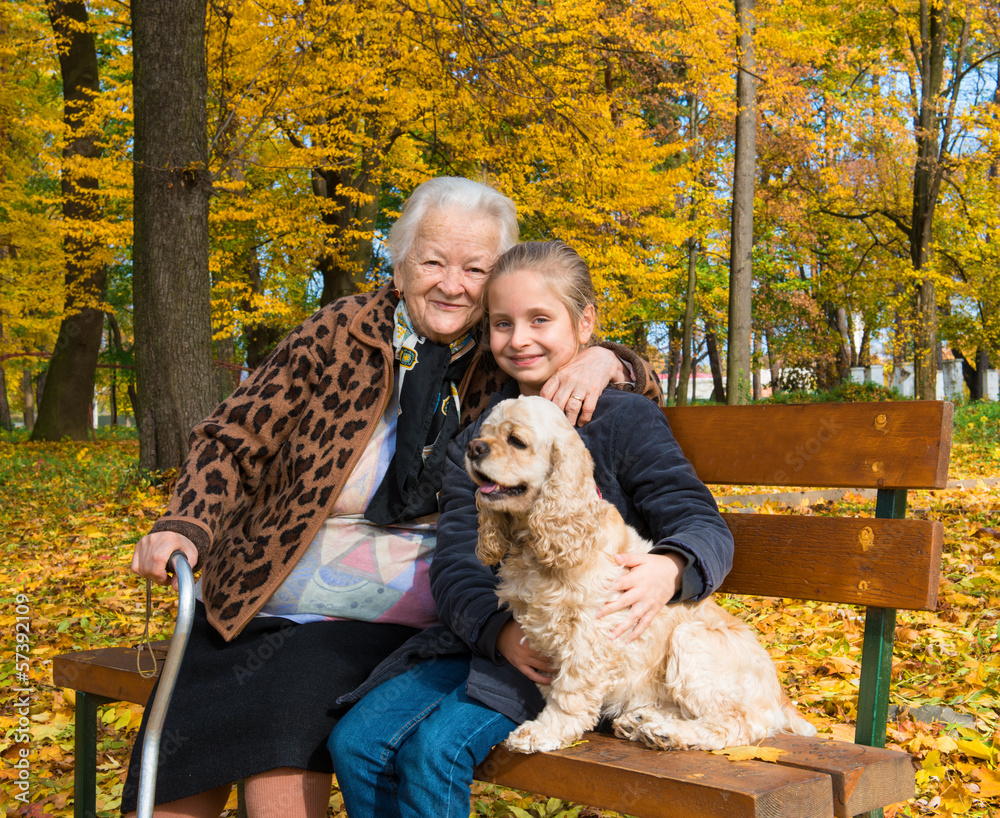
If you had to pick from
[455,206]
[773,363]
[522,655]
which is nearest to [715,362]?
[773,363]

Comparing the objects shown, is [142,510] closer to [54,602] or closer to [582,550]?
[54,602]

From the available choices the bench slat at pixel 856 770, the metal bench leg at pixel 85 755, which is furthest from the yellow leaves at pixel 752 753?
the metal bench leg at pixel 85 755

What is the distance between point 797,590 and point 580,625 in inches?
32.7

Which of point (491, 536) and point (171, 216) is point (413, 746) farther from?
point (171, 216)

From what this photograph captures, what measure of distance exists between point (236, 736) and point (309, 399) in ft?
3.66

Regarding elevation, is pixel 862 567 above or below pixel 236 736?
above

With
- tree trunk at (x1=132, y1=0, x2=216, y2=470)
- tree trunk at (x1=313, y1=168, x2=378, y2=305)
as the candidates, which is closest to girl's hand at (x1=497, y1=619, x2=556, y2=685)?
tree trunk at (x1=132, y1=0, x2=216, y2=470)

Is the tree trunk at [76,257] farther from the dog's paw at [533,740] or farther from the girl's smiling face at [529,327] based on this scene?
the dog's paw at [533,740]

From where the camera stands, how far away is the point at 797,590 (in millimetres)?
2523

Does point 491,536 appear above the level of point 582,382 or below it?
below

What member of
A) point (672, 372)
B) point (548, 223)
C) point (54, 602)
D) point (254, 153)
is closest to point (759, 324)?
point (672, 372)

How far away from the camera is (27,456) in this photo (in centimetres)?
1501

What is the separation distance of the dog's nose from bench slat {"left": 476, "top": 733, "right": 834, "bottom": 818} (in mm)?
762

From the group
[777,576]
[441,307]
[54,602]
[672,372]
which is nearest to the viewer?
[777,576]
